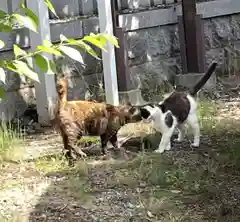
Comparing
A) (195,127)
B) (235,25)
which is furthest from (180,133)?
(235,25)

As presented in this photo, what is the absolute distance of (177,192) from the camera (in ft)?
15.3

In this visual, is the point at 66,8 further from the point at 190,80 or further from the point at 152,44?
the point at 190,80

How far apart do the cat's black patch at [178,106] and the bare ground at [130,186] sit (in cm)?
32

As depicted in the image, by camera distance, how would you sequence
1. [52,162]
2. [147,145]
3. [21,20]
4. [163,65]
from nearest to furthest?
[21,20], [52,162], [147,145], [163,65]

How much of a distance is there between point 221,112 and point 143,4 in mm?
2273

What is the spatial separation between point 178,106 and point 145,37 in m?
3.07

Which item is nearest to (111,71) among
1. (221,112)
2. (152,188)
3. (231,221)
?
(221,112)

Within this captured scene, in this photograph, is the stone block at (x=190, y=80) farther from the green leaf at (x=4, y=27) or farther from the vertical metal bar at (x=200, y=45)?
the green leaf at (x=4, y=27)

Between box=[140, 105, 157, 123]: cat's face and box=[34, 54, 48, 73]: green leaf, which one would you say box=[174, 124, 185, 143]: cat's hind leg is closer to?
box=[140, 105, 157, 123]: cat's face

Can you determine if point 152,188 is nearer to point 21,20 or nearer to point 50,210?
point 50,210

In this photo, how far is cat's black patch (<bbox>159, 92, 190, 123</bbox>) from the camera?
18.7ft

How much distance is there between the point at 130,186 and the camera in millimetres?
4793

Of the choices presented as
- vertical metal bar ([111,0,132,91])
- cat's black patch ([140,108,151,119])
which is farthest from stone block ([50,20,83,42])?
cat's black patch ([140,108,151,119])

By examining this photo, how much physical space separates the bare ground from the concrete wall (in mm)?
1529
